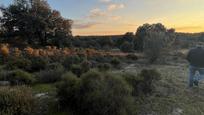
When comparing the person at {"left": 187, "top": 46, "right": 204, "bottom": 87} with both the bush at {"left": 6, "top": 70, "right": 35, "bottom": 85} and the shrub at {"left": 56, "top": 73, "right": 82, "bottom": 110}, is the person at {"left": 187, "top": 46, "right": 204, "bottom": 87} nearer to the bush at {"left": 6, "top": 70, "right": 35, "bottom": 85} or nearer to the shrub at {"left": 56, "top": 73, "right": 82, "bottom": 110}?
the shrub at {"left": 56, "top": 73, "right": 82, "bottom": 110}

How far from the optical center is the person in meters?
10.6

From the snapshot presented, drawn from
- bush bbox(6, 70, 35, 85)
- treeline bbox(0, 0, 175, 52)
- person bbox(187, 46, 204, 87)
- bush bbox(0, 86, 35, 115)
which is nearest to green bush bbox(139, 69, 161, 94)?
person bbox(187, 46, 204, 87)

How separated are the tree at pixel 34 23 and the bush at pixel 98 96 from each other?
91.9 feet

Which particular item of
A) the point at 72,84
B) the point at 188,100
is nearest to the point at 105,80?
the point at 72,84

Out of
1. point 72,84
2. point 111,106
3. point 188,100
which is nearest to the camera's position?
point 111,106

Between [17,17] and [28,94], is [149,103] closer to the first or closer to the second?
[28,94]

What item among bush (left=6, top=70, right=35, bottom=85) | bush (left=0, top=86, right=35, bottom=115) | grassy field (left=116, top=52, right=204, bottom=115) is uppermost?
bush (left=0, top=86, right=35, bottom=115)

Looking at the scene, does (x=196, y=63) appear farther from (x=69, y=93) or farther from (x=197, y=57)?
(x=69, y=93)

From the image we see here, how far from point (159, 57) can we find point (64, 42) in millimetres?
15936

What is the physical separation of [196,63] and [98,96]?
→ 5.88m

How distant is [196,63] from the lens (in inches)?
421

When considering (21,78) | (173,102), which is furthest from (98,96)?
(21,78)

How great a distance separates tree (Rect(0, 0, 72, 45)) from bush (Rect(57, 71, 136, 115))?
91.9ft

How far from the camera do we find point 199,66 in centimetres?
1068
